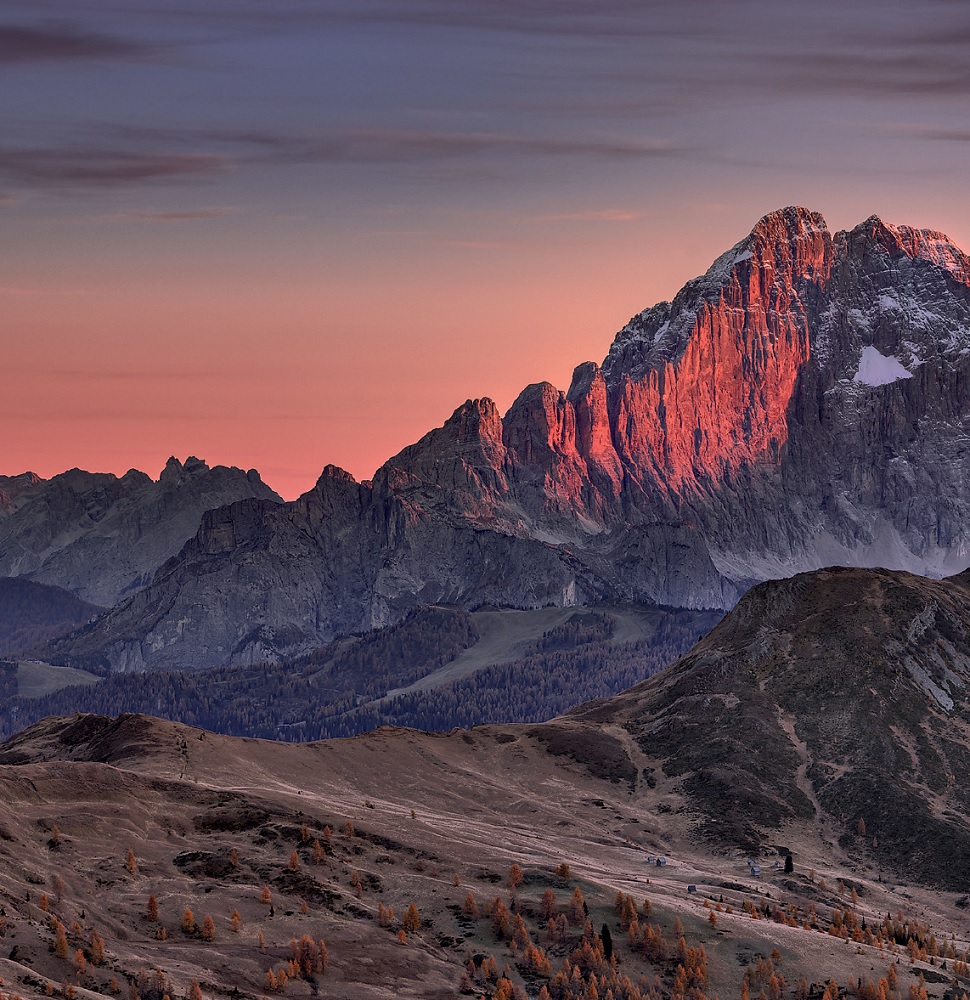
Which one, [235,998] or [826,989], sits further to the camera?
[826,989]

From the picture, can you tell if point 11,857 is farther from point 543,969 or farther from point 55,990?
point 543,969

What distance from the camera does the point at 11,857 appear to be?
186m

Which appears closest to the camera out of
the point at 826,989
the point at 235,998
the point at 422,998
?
the point at 235,998

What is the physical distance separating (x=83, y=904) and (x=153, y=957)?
14.5m

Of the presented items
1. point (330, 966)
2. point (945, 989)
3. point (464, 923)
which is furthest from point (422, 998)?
point (945, 989)

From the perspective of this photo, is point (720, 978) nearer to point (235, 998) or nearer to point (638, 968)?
point (638, 968)

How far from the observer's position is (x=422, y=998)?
175500mm

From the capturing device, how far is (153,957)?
170000mm

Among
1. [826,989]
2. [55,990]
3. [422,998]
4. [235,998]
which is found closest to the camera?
[55,990]

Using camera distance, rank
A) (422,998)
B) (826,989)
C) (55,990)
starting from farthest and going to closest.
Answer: (826,989), (422,998), (55,990)

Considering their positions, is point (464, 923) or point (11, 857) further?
point (464, 923)

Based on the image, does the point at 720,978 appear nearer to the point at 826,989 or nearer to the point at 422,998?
the point at 826,989

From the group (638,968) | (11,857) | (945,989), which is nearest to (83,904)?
(11,857)

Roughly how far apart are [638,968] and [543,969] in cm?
1199
